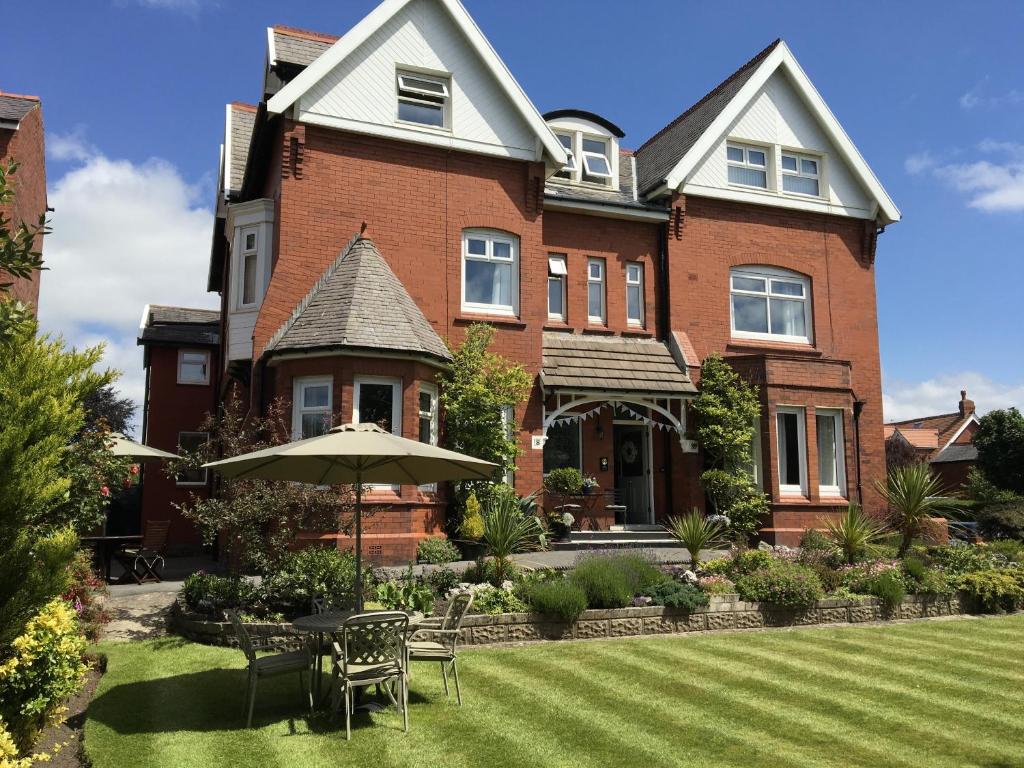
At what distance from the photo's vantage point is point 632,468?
20.2m

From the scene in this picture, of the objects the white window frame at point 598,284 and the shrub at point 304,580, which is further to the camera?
the white window frame at point 598,284

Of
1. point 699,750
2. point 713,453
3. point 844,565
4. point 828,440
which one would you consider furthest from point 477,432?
point 699,750

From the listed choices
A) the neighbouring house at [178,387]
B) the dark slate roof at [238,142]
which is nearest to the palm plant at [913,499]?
the dark slate roof at [238,142]

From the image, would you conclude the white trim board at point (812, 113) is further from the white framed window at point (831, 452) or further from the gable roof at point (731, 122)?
the white framed window at point (831, 452)

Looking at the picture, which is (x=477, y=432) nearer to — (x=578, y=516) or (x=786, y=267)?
(x=578, y=516)

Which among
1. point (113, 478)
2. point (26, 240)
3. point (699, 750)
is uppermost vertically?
point (26, 240)

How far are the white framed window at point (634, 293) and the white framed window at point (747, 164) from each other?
340 centimetres

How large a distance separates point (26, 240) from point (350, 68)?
1338cm

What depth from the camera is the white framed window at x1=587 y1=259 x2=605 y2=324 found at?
65.1ft

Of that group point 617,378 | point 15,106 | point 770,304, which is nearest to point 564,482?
point 617,378

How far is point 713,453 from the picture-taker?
61.5ft

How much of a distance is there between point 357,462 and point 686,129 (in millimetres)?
17183

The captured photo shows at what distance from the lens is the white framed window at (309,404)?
15.2m

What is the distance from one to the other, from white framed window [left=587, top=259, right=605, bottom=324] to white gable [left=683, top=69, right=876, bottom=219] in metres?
3.43
